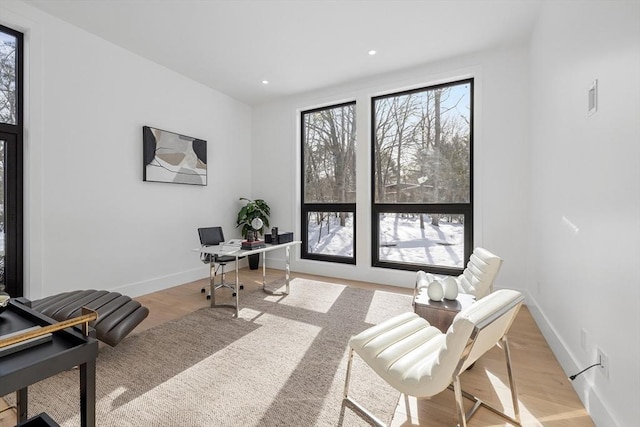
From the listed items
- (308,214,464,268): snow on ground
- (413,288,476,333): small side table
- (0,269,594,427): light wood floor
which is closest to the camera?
A: (0,269,594,427): light wood floor

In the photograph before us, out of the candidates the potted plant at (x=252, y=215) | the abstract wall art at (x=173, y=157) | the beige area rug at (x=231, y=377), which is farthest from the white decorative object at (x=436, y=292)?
the abstract wall art at (x=173, y=157)

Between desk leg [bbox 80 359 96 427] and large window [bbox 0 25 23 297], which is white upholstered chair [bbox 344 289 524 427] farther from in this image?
large window [bbox 0 25 23 297]

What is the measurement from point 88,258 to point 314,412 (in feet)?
10.3

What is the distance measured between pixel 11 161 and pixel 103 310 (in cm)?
184

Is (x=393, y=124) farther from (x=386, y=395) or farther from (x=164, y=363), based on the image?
(x=164, y=363)

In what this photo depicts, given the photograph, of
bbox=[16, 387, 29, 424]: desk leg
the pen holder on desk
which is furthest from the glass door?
the pen holder on desk

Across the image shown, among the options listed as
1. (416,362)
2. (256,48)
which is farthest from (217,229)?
(416,362)

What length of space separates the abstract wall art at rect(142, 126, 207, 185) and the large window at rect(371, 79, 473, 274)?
2677 mm

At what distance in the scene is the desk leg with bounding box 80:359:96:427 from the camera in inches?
41.3

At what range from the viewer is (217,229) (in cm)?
407

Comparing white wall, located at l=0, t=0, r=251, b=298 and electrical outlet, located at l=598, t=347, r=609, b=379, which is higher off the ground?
white wall, located at l=0, t=0, r=251, b=298

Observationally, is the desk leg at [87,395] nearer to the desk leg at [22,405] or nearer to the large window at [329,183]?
the desk leg at [22,405]

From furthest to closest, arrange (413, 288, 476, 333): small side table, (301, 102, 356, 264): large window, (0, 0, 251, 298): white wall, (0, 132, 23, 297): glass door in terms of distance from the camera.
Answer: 1. (301, 102, 356, 264): large window
2. (0, 0, 251, 298): white wall
3. (0, 132, 23, 297): glass door
4. (413, 288, 476, 333): small side table

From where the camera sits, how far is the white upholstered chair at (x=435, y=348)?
1260mm
